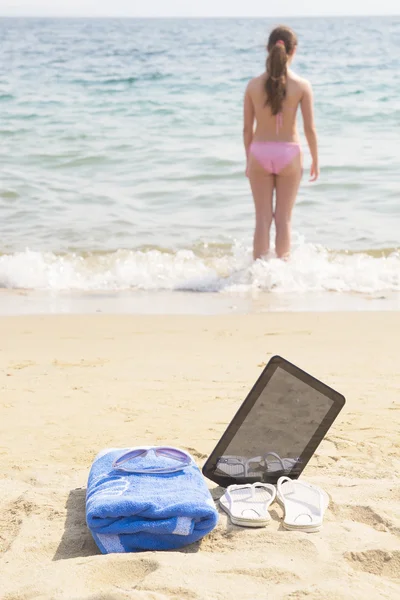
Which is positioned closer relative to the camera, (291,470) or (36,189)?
(291,470)

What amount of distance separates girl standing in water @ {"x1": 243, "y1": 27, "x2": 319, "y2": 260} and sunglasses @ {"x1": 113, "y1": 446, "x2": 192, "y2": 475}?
374 centimetres

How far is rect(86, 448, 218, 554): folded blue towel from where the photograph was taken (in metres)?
2.42

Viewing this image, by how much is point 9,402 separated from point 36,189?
259 inches

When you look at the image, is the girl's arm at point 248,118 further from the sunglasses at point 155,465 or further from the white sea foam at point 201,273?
the sunglasses at point 155,465

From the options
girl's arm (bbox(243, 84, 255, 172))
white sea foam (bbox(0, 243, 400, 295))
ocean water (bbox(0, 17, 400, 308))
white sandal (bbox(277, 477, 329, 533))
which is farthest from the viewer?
ocean water (bbox(0, 17, 400, 308))

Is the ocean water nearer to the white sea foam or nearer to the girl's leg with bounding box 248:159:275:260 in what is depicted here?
the white sea foam

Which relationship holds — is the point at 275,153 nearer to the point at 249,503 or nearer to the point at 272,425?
the point at 272,425

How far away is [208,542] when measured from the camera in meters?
2.50

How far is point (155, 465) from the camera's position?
2732 mm

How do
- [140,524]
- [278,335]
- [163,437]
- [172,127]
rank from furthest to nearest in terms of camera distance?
[172,127] → [278,335] → [163,437] → [140,524]

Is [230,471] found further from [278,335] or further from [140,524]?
[278,335]

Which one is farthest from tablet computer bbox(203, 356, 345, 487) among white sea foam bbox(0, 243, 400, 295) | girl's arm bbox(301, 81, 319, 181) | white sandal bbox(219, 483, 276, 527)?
white sea foam bbox(0, 243, 400, 295)

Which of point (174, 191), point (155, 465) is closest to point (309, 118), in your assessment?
point (174, 191)

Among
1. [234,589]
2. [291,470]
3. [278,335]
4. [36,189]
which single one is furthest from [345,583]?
[36,189]
